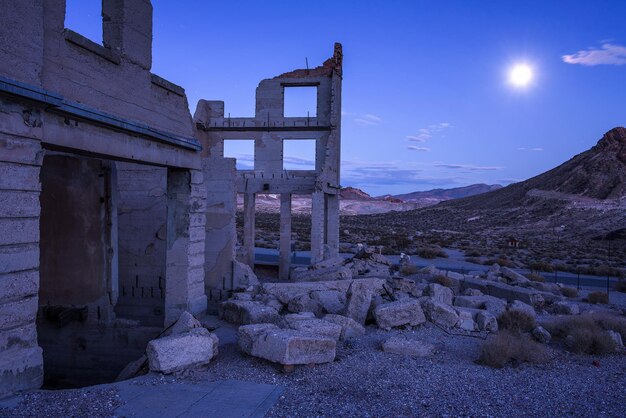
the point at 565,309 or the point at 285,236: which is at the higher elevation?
the point at 285,236

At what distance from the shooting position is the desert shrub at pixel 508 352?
7211 mm

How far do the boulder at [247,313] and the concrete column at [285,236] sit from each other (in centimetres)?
798

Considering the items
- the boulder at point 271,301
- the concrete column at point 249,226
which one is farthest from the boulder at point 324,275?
the concrete column at point 249,226

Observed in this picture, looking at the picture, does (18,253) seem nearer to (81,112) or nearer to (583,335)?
(81,112)

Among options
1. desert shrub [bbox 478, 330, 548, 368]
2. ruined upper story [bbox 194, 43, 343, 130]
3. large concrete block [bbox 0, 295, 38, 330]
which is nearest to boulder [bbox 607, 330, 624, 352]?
desert shrub [bbox 478, 330, 548, 368]

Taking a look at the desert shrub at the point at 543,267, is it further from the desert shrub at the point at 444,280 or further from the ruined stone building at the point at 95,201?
the ruined stone building at the point at 95,201

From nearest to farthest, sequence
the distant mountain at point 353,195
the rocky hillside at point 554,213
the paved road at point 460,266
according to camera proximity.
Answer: the paved road at point 460,266
the rocky hillside at point 554,213
the distant mountain at point 353,195

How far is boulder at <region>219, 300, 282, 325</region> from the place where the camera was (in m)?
8.97

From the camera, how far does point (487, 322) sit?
9.33 m

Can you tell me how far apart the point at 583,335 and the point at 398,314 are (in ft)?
10.2

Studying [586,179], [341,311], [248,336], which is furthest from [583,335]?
[586,179]

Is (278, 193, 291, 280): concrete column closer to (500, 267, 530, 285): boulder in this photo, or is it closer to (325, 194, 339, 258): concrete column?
(325, 194, 339, 258): concrete column

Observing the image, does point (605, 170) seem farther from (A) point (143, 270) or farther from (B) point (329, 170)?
(A) point (143, 270)

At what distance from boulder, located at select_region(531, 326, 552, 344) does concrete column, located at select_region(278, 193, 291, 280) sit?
1037 centimetres
